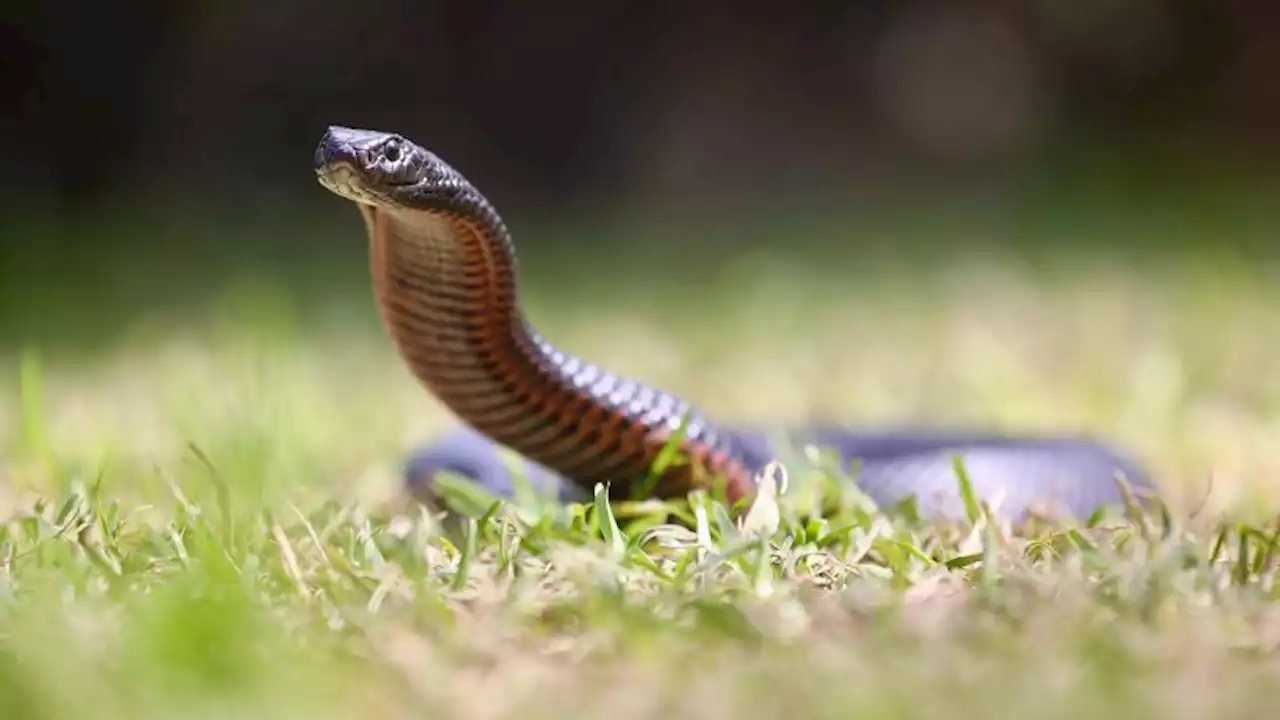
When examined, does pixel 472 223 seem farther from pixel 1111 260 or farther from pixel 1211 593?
pixel 1111 260

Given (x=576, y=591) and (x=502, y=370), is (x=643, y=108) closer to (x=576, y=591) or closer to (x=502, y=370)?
(x=502, y=370)

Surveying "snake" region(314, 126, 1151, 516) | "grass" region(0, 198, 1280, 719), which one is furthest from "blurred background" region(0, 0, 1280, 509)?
"snake" region(314, 126, 1151, 516)

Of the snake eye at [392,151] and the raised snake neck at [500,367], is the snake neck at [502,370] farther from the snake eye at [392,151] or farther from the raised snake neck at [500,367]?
the snake eye at [392,151]

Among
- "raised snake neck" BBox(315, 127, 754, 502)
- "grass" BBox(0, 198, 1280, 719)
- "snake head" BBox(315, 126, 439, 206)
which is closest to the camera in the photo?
"grass" BBox(0, 198, 1280, 719)

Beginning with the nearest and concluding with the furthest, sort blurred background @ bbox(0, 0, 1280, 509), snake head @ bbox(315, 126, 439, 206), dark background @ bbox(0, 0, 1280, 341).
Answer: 1. snake head @ bbox(315, 126, 439, 206)
2. blurred background @ bbox(0, 0, 1280, 509)
3. dark background @ bbox(0, 0, 1280, 341)

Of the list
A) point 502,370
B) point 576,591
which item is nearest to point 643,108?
point 502,370

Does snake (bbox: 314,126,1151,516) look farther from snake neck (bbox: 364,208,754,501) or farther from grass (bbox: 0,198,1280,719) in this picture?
grass (bbox: 0,198,1280,719)
